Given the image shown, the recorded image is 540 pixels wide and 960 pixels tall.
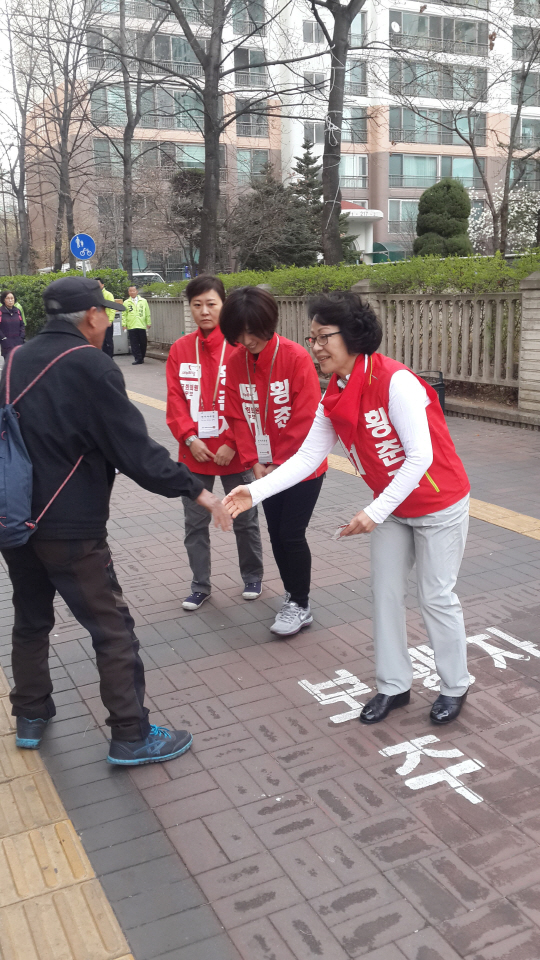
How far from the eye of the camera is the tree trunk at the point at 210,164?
15.0 metres

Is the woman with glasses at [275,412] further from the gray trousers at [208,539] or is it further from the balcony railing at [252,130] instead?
the balcony railing at [252,130]

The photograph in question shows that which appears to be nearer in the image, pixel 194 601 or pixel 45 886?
pixel 45 886

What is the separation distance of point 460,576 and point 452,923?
291 centimetres

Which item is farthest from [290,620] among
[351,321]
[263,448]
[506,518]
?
[506,518]

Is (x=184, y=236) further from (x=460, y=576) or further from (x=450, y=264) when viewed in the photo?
(x=460, y=576)

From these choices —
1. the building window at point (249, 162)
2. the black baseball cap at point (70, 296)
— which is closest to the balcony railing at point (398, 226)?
the building window at point (249, 162)

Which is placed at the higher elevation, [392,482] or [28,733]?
[392,482]

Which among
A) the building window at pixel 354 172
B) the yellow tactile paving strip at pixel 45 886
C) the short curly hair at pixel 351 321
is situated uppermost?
the building window at pixel 354 172

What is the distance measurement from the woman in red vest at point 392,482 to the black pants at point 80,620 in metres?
0.62

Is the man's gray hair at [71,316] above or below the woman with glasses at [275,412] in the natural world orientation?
above

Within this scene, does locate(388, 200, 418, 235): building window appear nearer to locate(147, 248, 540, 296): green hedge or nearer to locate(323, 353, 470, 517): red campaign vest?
locate(147, 248, 540, 296): green hedge

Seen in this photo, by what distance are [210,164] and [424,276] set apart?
6396 mm

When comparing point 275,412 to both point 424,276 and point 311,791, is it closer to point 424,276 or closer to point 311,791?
point 311,791

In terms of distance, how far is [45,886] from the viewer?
8.82 ft
